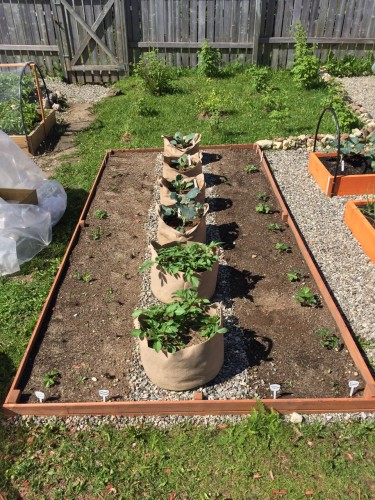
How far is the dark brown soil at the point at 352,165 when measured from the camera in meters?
6.99

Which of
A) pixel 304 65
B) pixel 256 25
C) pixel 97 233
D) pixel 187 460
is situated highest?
pixel 256 25

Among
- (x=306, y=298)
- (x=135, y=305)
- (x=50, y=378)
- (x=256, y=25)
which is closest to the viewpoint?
(x=50, y=378)

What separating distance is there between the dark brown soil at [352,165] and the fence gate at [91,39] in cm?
666

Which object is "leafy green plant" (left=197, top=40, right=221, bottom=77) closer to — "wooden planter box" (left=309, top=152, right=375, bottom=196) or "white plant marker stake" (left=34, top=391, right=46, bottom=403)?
"wooden planter box" (left=309, top=152, right=375, bottom=196)

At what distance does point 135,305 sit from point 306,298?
6.07ft

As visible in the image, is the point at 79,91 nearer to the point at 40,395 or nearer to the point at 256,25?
the point at 256,25

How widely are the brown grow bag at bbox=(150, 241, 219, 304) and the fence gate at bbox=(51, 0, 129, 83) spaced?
27.2 feet

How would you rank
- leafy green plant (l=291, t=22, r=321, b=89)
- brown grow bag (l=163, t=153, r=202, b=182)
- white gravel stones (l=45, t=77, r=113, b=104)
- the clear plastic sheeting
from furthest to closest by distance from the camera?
1. white gravel stones (l=45, t=77, r=113, b=104)
2. leafy green plant (l=291, t=22, r=321, b=89)
3. brown grow bag (l=163, t=153, r=202, b=182)
4. the clear plastic sheeting

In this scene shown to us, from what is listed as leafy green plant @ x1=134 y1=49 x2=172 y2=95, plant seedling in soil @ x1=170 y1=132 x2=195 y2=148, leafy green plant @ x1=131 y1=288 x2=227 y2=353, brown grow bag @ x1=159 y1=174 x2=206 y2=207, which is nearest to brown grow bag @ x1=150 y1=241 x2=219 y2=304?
leafy green plant @ x1=131 y1=288 x2=227 y2=353

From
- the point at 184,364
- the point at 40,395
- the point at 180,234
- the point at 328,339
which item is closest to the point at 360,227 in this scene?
the point at 328,339

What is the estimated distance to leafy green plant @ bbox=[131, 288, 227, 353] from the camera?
396 cm

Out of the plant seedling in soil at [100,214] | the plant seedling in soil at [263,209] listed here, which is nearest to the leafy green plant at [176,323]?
the plant seedling in soil at [263,209]

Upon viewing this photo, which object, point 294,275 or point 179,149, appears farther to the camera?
point 179,149

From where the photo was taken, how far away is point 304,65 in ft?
33.8
